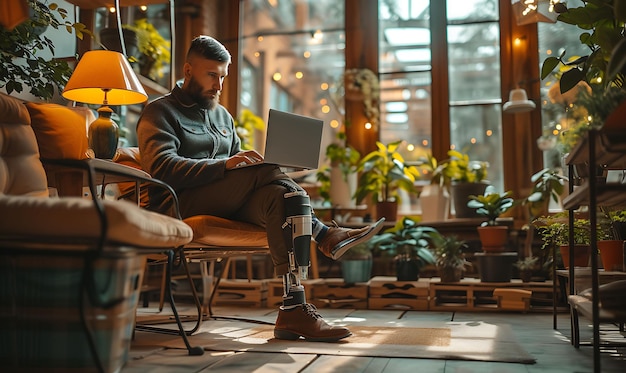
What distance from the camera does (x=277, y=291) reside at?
12.8 ft

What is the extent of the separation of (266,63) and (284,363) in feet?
13.9

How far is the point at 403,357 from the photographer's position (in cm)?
194

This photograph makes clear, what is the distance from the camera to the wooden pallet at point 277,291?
3.86m

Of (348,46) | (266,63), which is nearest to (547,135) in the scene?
(348,46)

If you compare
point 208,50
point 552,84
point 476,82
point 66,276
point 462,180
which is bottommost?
point 66,276

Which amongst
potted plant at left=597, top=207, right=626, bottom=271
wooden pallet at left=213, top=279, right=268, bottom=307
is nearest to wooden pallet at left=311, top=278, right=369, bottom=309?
wooden pallet at left=213, top=279, right=268, bottom=307

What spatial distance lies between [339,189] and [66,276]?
3347mm

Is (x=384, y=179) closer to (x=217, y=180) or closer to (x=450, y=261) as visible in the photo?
(x=450, y=261)

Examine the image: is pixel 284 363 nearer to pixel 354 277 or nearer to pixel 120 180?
pixel 120 180

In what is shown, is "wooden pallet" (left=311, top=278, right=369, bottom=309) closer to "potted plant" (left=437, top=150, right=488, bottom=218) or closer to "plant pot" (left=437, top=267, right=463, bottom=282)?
"plant pot" (left=437, top=267, right=463, bottom=282)

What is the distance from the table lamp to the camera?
252 cm

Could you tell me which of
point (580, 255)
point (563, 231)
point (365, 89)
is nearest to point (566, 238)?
point (563, 231)

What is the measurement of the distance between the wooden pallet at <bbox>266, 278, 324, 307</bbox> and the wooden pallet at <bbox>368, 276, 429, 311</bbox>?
0.35 metres

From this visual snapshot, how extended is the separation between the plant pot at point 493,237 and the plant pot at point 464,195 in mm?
676
